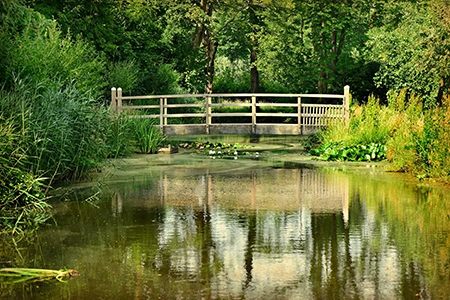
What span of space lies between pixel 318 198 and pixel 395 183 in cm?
280

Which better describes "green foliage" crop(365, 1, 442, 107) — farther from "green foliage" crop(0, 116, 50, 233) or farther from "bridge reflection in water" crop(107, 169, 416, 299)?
"green foliage" crop(0, 116, 50, 233)

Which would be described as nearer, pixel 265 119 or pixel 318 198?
pixel 318 198

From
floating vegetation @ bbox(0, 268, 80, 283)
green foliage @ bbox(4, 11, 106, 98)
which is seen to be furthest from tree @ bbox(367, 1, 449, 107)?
floating vegetation @ bbox(0, 268, 80, 283)

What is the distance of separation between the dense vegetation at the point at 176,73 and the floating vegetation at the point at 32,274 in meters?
2.77

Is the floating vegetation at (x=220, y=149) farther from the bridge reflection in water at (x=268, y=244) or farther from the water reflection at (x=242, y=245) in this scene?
the water reflection at (x=242, y=245)

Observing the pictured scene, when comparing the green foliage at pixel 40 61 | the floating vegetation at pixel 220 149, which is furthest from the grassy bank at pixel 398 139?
the green foliage at pixel 40 61

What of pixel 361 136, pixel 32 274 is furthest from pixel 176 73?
pixel 32 274

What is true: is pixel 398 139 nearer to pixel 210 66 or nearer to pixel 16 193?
pixel 16 193

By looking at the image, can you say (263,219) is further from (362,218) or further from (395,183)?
(395,183)

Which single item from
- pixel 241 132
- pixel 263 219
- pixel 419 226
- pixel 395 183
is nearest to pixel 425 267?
pixel 419 226

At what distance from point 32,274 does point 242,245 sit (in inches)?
102

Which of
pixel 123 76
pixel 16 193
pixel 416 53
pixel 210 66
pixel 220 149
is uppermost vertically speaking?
pixel 210 66

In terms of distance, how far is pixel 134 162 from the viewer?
21625 millimetres

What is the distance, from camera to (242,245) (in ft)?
34.4
